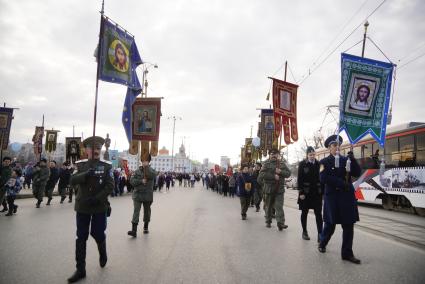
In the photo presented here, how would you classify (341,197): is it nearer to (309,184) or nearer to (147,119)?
(309,184)

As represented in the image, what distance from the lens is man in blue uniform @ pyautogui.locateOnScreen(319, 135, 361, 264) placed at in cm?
Result: 530

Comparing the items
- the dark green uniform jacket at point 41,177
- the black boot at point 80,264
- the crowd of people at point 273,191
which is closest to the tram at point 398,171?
the crowd of people at point 273,191

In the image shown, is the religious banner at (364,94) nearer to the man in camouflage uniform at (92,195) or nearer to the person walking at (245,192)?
the person walking at (245,192)

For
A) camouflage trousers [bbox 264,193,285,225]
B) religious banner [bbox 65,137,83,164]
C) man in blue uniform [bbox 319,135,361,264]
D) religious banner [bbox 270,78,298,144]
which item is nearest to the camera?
man in blue uniform [bbox 319,135,361,264]

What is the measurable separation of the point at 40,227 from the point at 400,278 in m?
7.83


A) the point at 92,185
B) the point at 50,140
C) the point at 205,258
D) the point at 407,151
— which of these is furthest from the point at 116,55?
the point at 50,140

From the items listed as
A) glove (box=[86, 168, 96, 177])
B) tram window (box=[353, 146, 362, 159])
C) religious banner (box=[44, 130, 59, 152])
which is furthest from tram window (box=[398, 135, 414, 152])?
religious banner (box=[44, 130, 59, 152])

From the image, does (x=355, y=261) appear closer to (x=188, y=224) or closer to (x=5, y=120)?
(x=188, y=224)

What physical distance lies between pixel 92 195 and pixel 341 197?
3.98 meters

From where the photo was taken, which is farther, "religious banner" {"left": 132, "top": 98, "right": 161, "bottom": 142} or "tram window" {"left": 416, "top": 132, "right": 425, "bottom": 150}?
"religious banner" {"left": 132, "top": 98, "right": 161, "bottom": 142}

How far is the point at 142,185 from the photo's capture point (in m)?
7.92

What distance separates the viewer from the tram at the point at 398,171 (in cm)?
1353

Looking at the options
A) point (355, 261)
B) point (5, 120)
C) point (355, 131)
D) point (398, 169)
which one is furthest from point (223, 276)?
point (5, 120)

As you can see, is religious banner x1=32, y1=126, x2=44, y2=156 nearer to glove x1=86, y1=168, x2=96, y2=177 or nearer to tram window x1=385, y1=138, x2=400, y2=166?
tram window x1=385, y1=138, x2=400, y2=166
